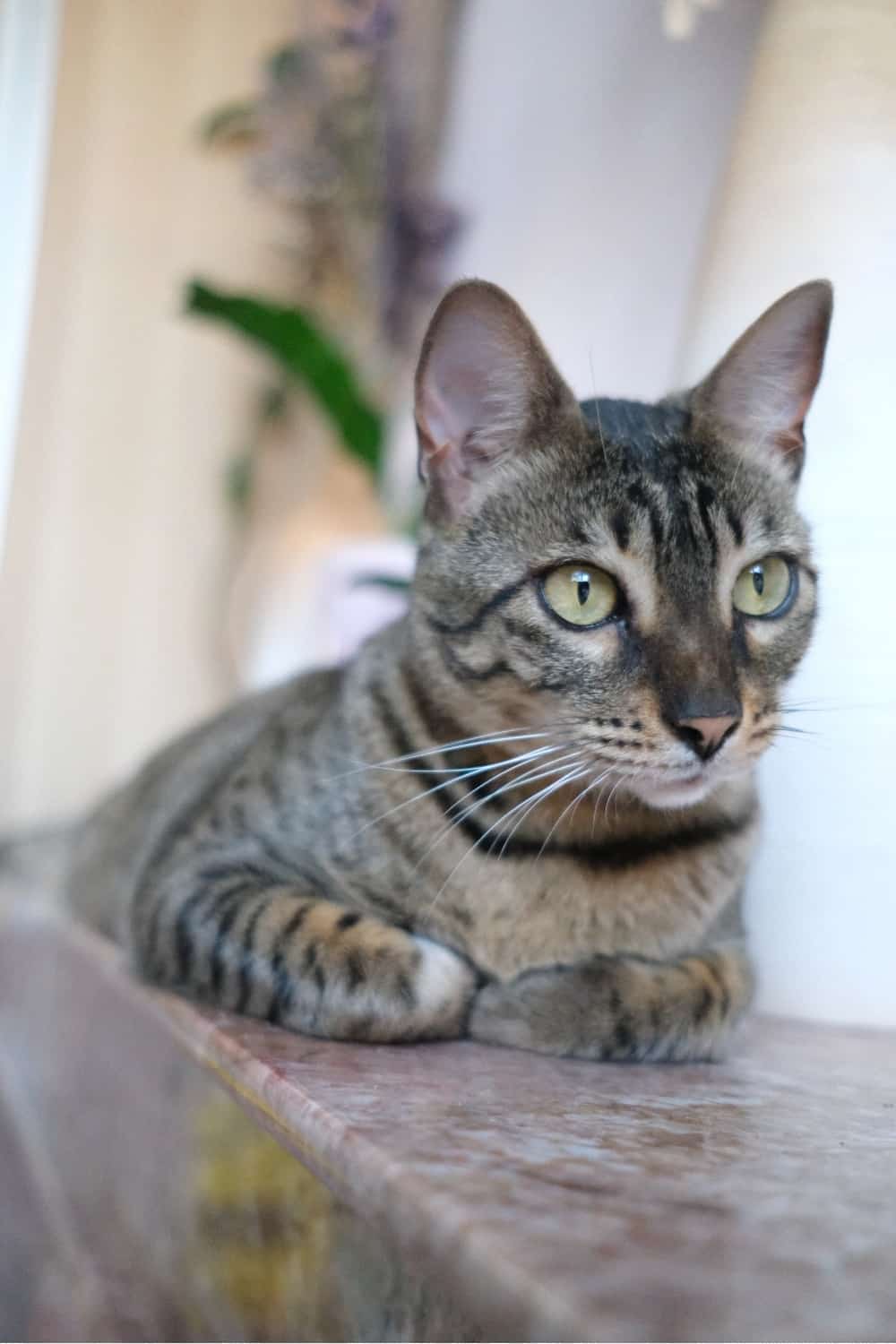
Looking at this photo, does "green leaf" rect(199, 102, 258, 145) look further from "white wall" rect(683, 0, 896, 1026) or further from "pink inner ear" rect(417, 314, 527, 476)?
"pink inner ear" rect(417, 314, 527, 476)

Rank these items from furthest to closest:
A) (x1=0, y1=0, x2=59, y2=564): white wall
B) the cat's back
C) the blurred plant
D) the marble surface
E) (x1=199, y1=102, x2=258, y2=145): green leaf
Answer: (x1=199, y1=102, x2=258, y2=145): green leaf → (x1=0, y1=0, x2=59, y2=564): white wall → the blurred plant → the cat's back → the marble surface

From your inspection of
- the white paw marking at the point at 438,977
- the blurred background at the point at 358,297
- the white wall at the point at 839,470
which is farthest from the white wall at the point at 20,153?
the white paw marking at the point at 438,977

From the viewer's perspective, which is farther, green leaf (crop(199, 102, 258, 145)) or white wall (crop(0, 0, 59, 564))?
green leaf (crop(199, 102, 258, 145))

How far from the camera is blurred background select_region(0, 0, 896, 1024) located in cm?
108

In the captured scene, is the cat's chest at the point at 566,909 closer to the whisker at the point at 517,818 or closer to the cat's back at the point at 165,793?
the whisker at the point at 517,818

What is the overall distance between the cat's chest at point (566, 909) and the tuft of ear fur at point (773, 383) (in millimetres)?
360

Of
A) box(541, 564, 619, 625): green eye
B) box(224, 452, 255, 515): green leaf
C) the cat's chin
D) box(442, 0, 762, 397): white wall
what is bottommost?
the cat's chin

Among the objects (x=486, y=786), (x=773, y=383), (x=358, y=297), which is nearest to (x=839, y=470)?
(x=773, y=383)

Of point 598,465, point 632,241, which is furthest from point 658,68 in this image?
point 598,465

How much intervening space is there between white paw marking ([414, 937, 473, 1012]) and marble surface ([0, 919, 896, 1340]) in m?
0.04

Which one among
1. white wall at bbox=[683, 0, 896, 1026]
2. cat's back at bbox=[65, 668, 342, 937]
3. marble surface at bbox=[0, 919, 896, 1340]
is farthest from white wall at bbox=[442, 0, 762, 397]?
marble surface at bbox=[0, 919, 896, 1340]

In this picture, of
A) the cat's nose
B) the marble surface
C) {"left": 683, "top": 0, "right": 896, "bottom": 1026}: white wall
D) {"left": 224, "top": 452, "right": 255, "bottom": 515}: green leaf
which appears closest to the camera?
the marble surface

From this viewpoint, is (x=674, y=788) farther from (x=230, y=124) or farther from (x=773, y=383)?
(x=230, y=124)

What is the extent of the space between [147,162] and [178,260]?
245mm
